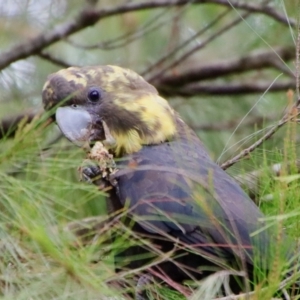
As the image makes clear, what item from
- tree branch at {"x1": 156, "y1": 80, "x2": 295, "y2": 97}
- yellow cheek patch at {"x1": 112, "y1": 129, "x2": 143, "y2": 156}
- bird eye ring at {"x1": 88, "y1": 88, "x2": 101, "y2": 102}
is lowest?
tree branch at {"x1": 156, "y1": 80, "x2": 295, "y2": 97}

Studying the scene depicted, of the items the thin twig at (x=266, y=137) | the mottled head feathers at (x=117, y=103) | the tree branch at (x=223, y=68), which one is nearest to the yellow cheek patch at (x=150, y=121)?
the mottled head feathers at (x=117, y=103)

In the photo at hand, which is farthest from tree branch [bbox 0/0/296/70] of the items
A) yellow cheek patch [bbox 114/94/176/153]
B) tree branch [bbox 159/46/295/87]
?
yellow cheek patch [bbox 114/94/176/153]

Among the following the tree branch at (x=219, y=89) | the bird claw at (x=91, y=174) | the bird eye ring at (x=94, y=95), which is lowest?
the tree branch at (x=219, y=89)

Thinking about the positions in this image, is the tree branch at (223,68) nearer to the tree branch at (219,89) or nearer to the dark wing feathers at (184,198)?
the tree branch at (219,89)

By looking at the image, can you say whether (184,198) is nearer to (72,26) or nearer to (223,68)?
(72,26)

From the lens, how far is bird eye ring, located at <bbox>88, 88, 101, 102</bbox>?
2.87m

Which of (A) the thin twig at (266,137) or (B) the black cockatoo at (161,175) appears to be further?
(B) the black cockatoo at (161,175)

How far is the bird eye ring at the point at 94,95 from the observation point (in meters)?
2.87

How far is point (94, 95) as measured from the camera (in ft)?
9.43

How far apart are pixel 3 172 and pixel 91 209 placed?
0.95 m

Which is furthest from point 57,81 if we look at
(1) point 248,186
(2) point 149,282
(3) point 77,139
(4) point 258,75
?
(4) point 258,75

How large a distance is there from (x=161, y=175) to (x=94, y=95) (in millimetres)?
430

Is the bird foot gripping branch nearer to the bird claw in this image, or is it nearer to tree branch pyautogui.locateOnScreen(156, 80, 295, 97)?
the bird claw

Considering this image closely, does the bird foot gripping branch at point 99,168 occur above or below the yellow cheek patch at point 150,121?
above
